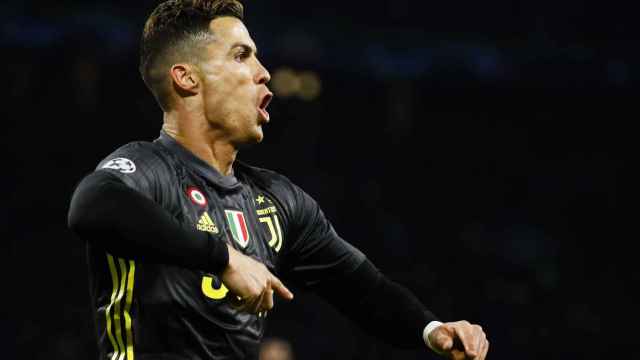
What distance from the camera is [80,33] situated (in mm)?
11844

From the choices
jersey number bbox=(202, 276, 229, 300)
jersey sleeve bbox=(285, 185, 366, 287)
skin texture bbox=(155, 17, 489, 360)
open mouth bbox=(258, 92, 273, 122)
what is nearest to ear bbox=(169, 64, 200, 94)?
skin texture bbox=(155, 17, 489, 360)

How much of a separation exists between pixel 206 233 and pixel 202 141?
683 mm

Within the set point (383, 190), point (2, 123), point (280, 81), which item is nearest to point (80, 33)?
point (2, 123)

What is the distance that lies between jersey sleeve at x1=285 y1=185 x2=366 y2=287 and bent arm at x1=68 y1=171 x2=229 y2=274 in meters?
0.84

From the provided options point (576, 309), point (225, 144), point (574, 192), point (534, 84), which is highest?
point (225, 144)

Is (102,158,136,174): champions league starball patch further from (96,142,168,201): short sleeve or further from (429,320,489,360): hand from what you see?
(429,320,489,360): hand

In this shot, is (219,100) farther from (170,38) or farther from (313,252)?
(313,252)

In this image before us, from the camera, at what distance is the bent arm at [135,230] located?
7.71 feet

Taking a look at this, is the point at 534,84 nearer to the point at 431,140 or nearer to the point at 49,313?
the point at 431,140

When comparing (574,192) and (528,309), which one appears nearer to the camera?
(528,309)

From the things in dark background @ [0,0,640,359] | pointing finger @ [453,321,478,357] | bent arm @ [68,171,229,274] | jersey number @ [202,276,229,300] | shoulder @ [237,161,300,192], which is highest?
bent arm @ [68,171,229,274]

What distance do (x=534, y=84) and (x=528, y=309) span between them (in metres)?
3.39

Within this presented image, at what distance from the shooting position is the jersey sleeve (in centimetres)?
325

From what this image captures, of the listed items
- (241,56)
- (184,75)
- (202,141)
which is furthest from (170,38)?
(202,141)
